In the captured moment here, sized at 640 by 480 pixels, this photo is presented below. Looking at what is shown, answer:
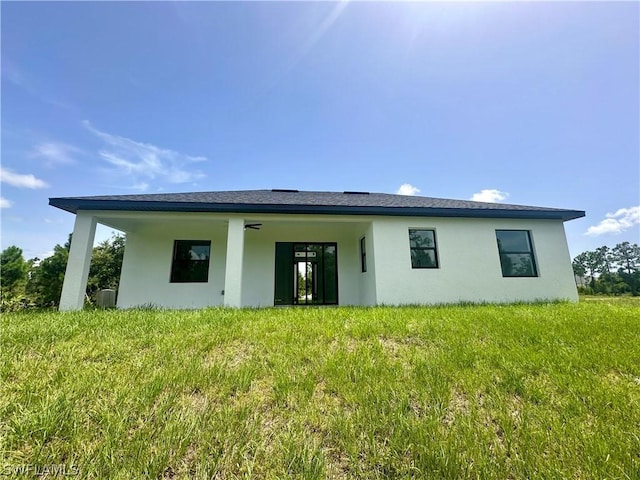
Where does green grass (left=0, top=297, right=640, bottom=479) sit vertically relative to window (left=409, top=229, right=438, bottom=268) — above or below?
below

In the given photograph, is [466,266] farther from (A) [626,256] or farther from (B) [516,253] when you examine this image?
(A) [626,256]

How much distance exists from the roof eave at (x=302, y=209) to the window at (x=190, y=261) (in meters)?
2.48

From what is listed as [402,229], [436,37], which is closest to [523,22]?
[436,37]

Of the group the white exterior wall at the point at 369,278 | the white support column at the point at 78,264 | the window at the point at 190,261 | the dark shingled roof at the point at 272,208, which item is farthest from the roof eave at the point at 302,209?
the window at the point at 190,261

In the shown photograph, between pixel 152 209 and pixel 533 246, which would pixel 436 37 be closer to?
pixel 533 246

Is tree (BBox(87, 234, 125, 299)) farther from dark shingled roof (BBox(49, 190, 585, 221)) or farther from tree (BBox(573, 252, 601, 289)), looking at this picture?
tree (BBox(573, 252, 601, 289))

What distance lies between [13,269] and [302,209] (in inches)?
960

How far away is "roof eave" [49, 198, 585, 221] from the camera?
682cm

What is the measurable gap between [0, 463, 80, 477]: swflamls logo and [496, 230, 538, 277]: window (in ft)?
32.6

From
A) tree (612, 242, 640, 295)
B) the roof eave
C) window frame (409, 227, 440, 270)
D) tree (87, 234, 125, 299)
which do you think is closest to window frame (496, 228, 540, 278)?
the roof eave

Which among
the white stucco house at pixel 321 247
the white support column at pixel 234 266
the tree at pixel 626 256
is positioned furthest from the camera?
the tree at pixel 626 256

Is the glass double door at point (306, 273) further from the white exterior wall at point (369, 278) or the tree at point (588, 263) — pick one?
the tree at point (588, 263)

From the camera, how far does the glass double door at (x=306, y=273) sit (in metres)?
9.56

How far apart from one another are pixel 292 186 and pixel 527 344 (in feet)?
36.8
